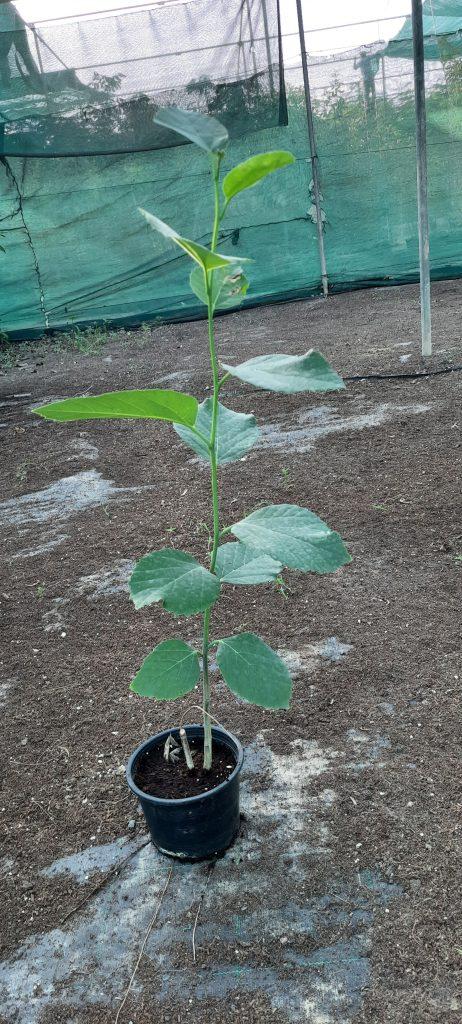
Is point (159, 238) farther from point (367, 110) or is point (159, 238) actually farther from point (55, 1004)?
point (55, 1004)

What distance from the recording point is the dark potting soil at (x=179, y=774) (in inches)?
53.4

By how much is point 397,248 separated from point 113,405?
21.8 feet

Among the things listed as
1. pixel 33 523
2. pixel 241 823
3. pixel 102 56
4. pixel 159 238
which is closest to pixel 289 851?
pixel 241 823

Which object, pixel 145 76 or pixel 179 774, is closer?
pixel 179 774

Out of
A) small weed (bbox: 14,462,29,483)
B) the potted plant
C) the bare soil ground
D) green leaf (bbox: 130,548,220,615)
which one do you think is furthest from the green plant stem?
small weed (bbox: 14,462,29,483)

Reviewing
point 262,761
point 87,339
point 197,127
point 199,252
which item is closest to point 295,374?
point 199,252

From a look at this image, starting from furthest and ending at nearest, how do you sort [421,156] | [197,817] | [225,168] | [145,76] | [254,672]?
1. [225,168]
2. [145,76]
3. [421,156]
4. [197,817]
5. [254,672]

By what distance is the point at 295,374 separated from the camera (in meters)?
→ 0.94

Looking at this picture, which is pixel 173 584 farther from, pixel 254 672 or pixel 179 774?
pixel 179 774

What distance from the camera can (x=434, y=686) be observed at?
1773 millimetres

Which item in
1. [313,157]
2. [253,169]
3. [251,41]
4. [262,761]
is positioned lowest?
[262,761]

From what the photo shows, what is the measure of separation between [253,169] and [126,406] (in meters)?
0.33

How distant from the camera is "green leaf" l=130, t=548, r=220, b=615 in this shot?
100cm

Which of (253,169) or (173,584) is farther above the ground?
(253,169)
